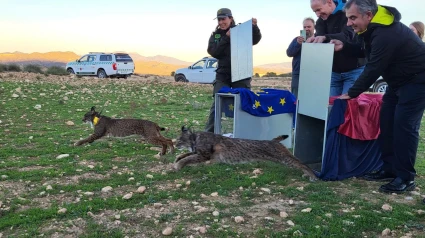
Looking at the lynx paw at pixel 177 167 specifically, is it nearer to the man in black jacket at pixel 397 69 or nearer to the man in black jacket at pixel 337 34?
the man in black jacket at pixel 397 69

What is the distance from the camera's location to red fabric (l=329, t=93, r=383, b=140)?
19.2 ft

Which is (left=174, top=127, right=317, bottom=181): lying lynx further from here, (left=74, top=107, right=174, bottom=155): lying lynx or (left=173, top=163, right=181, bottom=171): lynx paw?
(left=74, top=107, right=174, bottom=155): lying lynx

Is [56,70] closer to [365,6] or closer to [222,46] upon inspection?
[222,46]

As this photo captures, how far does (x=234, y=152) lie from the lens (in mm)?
6664

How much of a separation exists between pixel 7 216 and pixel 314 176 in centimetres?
380

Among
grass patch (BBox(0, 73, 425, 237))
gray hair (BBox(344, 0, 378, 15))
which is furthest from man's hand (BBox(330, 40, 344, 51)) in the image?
grass patch (BBox(0, 73, 425, 237))

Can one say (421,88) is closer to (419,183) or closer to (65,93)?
(419,183)

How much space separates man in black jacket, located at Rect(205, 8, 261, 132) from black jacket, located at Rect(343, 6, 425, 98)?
2.92 meters

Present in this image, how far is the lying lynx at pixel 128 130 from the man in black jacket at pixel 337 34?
3106 mm

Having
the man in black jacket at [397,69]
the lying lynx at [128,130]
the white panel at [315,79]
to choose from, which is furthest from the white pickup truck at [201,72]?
the man in black jacket at [397,69]

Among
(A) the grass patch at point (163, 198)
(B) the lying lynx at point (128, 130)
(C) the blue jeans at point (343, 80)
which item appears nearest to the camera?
(A) the grass patch at point (163, 198)

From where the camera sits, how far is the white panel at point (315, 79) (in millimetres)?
5984

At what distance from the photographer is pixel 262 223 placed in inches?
176

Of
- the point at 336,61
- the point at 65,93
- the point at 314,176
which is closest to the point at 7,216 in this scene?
the point at 314,176
